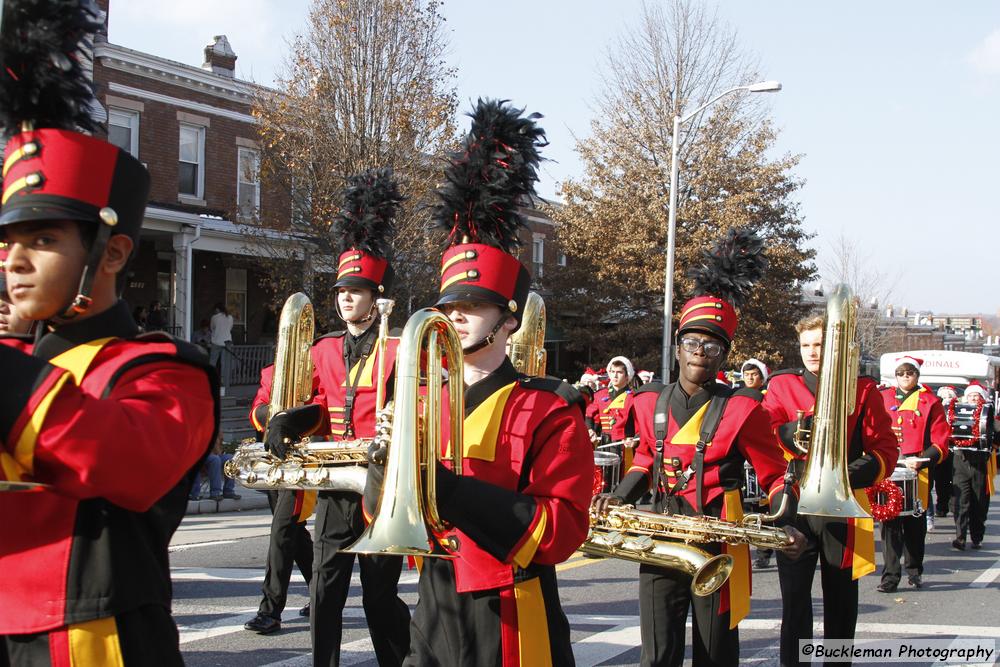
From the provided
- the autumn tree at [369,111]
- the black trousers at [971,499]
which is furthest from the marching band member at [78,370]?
the autumn tree at [369,111]

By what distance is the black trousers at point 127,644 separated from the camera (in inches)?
91.4

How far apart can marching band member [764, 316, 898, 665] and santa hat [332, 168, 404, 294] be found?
107 inches

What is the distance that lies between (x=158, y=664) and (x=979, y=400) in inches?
531

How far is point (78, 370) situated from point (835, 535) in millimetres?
4734

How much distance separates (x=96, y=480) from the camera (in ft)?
7.04

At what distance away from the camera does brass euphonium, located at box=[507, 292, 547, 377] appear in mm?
5605

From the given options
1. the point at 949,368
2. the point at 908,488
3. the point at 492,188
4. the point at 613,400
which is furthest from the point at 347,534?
the point at 949,368

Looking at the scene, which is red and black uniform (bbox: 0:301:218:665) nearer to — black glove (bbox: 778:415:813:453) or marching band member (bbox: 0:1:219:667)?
marching band member (bbox: 0:1:219:667)

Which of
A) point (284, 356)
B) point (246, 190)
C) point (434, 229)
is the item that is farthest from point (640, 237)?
point (434, 229)

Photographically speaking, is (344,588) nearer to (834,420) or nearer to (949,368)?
(834,420)

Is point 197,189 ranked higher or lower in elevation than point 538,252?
lower

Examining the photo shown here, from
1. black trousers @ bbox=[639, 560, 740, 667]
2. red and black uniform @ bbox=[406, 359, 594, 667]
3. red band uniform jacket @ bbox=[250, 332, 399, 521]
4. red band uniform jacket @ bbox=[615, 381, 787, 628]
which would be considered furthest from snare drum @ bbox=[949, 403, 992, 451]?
red and black uniform @ bbox=[406, 359, 594, 667]

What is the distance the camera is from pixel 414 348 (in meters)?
2.96

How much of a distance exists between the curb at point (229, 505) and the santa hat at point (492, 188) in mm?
10115
